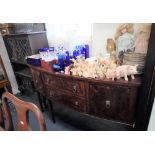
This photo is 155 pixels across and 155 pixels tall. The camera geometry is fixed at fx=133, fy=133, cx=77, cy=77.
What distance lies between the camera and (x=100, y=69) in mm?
1271

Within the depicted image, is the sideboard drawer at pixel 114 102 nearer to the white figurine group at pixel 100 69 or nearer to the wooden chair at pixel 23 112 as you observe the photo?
→ the white figurine group at pixel 100 69

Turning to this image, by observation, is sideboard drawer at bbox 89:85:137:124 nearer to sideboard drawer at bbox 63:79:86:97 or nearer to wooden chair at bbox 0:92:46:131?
sideboard drawer at bbox 63:79:86:97

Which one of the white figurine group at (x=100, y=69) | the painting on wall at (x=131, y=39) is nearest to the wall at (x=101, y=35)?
the painting on wall at (x=131, y=39)

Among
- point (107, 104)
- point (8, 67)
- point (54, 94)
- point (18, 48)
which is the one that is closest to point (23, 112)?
point (107, 104)

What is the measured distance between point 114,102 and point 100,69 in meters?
0.33

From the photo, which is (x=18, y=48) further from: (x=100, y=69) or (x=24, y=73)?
(x=100, y=69)

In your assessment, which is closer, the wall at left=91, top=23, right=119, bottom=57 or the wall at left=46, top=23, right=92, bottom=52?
the wall at left=91, top=23, right=119, bottom=57

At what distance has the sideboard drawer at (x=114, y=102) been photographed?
3.74 ft

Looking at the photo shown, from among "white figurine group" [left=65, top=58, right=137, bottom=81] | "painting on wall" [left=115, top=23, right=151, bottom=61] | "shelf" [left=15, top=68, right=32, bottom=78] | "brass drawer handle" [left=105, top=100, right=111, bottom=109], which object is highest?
"painting on wall" [left=115, top=23, right=151, bottom=61]

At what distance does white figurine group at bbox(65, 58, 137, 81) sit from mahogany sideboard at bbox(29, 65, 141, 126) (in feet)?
0.19

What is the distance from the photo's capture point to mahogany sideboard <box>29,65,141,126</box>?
3.72ft

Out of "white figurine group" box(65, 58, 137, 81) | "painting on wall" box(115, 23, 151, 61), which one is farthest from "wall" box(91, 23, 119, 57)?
"white figurine group" box(65, 58, 137, 81)
